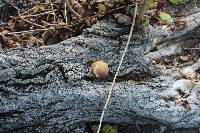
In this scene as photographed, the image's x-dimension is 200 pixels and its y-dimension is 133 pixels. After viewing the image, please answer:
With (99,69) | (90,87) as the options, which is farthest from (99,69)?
(90,87)

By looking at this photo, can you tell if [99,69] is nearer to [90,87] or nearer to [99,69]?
[99,69]

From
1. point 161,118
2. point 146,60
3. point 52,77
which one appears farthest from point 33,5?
point 161,118

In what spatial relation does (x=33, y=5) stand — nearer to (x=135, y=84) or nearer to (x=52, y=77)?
(x=52, y=77)

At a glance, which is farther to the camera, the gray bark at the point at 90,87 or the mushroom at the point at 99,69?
the mushroom at the point at 99,69

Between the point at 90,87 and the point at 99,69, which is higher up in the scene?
the point at 99,69

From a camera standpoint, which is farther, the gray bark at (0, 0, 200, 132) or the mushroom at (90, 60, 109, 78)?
the mushroom at (90, 60, 109, 78)
